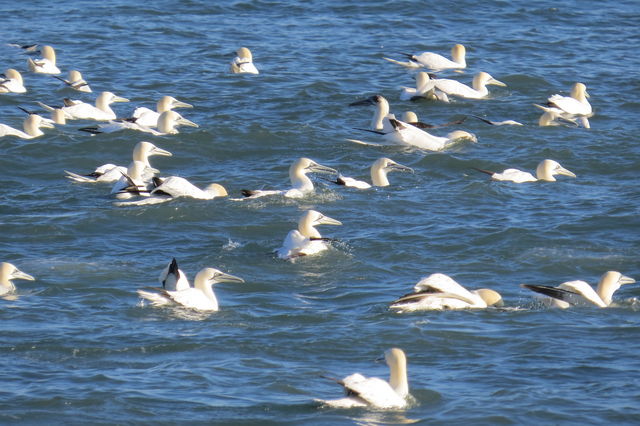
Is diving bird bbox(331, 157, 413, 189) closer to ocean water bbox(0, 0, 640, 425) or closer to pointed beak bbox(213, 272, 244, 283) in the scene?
ocean water bbox(0, 0, 640, 425)

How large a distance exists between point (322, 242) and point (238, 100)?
27.7 feet

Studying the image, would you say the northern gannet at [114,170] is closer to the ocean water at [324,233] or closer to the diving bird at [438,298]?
the ocean water at [324,233]

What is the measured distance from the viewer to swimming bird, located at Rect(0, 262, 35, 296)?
46.2 feet

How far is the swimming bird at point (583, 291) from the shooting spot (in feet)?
44.9

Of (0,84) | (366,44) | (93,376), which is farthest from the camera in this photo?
(366,44)

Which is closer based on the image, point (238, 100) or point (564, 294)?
point (564, 294)

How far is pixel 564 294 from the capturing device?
13781mm

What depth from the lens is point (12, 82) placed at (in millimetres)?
23828

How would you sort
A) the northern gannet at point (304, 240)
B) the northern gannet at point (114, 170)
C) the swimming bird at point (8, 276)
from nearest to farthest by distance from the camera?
the swimming bird at point (8, 276) < the northern gannet at point (304, 240) < the northern gannet at point (114, 170)

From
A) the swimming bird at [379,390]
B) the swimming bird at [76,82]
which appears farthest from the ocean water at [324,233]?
Answer: the swimming bird at [76,82]

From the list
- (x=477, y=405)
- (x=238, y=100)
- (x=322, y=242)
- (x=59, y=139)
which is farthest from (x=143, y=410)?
(x=238, y=100)

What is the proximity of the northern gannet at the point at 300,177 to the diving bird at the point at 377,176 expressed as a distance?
0.78 ft

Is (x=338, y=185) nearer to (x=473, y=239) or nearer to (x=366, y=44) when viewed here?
(x=473, y=239)

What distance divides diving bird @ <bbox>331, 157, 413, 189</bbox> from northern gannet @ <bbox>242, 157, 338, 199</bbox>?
0.78 ft
